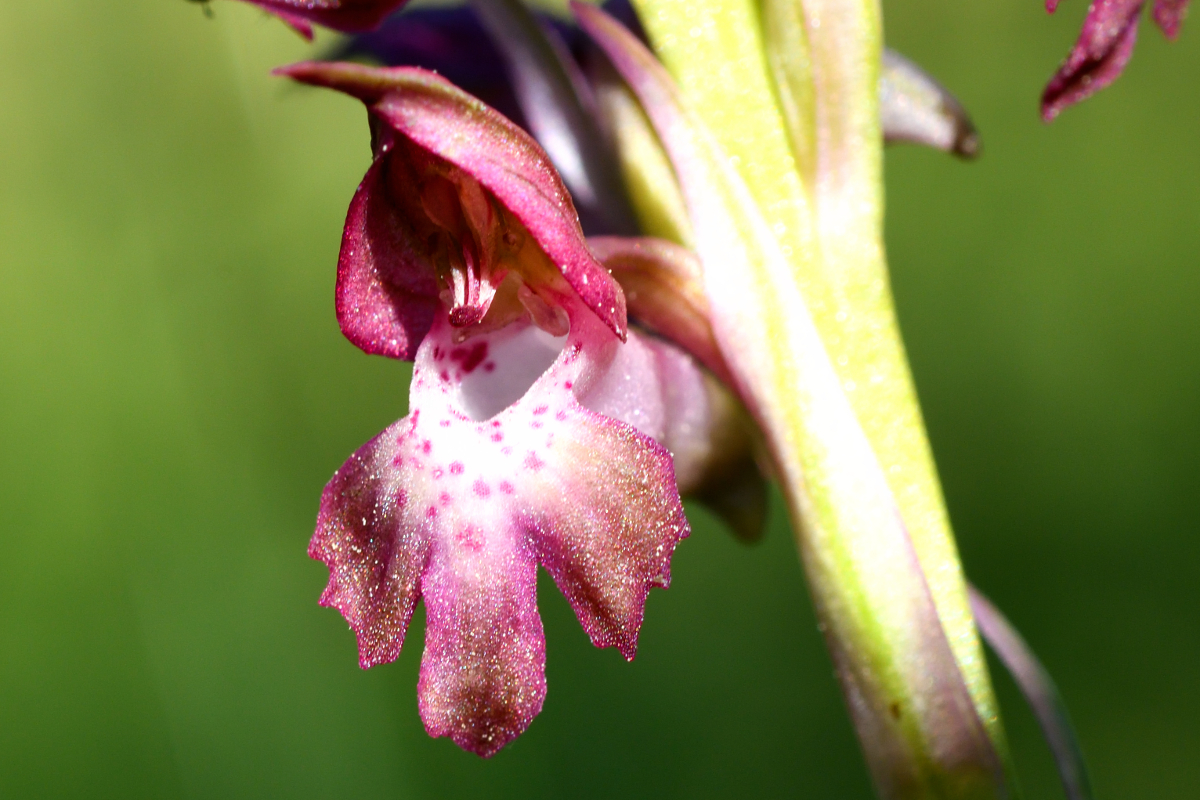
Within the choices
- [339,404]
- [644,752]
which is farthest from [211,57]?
[644,752]

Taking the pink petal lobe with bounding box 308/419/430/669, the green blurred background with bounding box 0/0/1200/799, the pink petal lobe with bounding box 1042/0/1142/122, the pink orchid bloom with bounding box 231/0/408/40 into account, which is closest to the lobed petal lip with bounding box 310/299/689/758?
the pink petal lobe with bounding box 308/419/430/669

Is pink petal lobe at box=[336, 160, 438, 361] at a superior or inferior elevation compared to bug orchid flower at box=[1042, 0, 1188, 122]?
inferior

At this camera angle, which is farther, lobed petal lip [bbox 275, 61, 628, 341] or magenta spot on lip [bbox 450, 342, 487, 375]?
magenta spot on lip [bbox 450, 342, 487, 375]

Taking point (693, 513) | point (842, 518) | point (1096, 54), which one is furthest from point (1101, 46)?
point (693, 513)

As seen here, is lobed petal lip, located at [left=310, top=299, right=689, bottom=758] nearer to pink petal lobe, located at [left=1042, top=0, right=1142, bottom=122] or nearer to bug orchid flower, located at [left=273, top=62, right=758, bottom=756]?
bug orchid flower, located at [left=273, top=62, right=758, bottom=756]

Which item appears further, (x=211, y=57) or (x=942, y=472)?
(x=211, y=57)

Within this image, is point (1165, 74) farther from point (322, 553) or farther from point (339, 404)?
point (322, 553)
